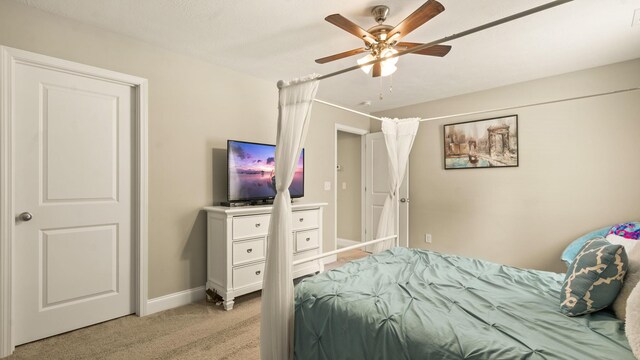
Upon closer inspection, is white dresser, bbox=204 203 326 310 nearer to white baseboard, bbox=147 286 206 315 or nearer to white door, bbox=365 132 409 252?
white baseboard, bbox=147 286 206 315

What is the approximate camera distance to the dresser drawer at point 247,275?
2.87 m

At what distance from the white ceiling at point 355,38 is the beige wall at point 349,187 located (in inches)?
85.7

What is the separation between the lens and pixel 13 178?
2.12 metres

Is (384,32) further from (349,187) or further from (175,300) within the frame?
(349,187)

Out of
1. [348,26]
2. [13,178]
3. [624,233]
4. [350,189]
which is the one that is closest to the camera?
[348,26]

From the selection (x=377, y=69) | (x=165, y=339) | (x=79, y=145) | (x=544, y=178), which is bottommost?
(x=165, y=339)

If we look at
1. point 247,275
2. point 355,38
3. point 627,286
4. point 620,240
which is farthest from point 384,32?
point 620,240

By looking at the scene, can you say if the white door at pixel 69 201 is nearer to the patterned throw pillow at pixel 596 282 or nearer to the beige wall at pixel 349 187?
the patterned throw pillow at pixel 596 282

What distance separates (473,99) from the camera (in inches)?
161

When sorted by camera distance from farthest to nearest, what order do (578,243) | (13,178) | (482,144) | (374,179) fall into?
(374,179), (482,144), (578,243), (13,178)

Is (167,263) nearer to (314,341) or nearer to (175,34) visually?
(314,341)

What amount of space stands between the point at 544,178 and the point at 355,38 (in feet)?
9.39

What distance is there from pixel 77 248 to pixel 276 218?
5.96 ft

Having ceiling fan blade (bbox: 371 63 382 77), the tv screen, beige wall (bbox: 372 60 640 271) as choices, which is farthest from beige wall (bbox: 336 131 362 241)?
ceiling fan blade (bbox: 371 63 382 77)
